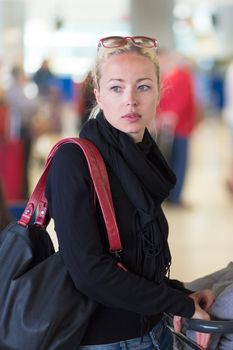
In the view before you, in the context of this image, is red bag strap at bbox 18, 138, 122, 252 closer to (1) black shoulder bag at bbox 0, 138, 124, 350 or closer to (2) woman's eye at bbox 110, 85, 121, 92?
(1) black shoulder bag at bbox 0, 138, 124, 350

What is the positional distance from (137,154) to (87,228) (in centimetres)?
23

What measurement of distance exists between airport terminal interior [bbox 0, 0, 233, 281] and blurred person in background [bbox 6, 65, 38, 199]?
0.09 feet

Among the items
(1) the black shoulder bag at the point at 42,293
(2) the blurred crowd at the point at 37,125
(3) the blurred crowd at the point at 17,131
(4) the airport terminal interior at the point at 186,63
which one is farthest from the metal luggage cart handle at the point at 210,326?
(2) the blurred crowd at the point at 37,125

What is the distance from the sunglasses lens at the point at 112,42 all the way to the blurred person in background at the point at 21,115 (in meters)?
6.16

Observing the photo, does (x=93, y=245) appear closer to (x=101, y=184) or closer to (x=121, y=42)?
(x=101, y=184)

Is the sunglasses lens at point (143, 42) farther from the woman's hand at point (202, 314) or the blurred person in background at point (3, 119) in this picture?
the blurred person in background at point (3, 119)

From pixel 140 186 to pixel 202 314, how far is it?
35 centimetres

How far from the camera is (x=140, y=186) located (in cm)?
153

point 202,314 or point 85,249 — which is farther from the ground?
point 85,249

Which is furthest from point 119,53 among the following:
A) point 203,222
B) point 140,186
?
point 203,222

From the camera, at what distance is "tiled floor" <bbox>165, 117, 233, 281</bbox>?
524cm

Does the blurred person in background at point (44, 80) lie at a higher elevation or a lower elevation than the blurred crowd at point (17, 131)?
lower

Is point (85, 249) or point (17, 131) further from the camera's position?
point (17, 131)

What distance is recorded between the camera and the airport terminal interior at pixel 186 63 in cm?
656
